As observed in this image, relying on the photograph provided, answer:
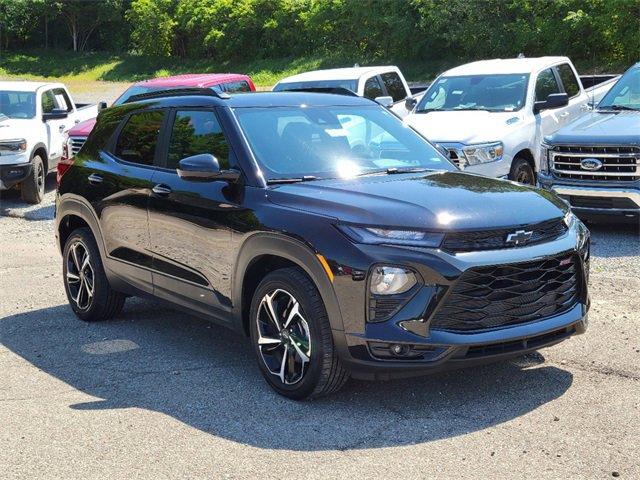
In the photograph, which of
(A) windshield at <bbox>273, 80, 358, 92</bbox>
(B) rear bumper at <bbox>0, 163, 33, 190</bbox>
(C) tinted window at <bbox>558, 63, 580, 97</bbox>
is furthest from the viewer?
(B) rear bumper at <bbox>0, 163, 33, 190</bbox>

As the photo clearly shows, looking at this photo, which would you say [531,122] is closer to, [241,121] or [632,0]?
[241,121]

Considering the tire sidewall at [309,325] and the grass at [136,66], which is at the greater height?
the tire sidewall at [309,325]

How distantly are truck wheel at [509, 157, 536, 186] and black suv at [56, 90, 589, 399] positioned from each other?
15.9 feet

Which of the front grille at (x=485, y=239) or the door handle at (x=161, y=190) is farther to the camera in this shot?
the door handle at (x=161, y=190)

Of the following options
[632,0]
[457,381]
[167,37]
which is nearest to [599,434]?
Result: [457,381]

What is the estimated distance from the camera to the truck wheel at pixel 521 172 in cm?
1169

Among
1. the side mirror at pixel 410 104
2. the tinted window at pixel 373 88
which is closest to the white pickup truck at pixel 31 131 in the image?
the tinted window at pixel 373 88

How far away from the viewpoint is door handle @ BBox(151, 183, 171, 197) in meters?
6.67

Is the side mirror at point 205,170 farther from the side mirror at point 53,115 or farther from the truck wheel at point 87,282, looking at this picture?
the side mirror at point 53,115

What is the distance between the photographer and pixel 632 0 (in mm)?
29469

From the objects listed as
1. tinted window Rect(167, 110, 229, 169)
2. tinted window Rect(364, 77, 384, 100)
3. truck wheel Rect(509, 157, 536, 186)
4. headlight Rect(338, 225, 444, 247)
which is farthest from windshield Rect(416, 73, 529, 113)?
headlight Rect(338, 225, 444, 247)

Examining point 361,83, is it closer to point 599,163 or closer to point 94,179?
point 599,163

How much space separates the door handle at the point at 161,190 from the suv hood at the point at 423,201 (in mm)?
1065

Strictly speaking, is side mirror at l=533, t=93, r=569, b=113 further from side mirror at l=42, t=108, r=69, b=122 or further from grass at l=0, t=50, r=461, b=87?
grass at l=0, t=50, r=461, b=87
